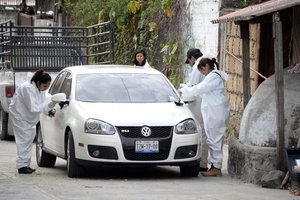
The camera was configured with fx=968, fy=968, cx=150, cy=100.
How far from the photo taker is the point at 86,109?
1368 centimetres

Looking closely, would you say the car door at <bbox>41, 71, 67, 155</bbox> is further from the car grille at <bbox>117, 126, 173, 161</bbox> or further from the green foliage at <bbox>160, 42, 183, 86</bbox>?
→ the green foliage at <bbox>160, 42, 183, 86</bbox>

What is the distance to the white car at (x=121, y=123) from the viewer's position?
13258mm

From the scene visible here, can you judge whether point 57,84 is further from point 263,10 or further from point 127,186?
point 263,10

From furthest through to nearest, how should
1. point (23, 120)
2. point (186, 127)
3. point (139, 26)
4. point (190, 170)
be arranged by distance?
point (139, 26), point (23, 120), point (190, 170), point (186, 127)

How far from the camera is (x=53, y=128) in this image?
14789 mm

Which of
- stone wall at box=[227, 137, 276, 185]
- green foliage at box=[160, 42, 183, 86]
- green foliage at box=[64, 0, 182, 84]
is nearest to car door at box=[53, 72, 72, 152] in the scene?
stone wall at box=[227, 137, 276, 185]

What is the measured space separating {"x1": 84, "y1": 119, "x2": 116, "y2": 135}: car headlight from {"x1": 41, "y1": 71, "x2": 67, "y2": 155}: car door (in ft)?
3.58

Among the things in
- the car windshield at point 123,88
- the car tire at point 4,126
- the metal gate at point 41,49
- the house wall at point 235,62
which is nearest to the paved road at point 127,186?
the car windshield at point 123,88

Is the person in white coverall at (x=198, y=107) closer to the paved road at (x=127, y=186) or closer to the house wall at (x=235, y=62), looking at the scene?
the paved road at (x=127, y=186)

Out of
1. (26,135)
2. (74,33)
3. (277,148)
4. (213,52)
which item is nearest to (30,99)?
(26,135)

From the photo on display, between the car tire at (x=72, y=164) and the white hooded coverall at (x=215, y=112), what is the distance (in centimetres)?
190

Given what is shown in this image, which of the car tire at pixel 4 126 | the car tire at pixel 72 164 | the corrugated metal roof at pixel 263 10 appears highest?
the corrugated metal roof at pixel 263 10

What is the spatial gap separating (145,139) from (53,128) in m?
2.05

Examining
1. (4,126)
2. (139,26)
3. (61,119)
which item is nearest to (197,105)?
(61,119)
